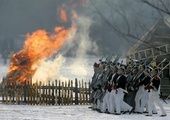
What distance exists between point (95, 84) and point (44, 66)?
47.7ft

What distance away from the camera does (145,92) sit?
53.3 feet

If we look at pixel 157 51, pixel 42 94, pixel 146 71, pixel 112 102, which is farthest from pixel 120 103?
pixel 157 51

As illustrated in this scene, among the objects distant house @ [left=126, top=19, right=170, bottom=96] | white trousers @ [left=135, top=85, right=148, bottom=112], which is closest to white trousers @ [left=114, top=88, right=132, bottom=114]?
white trousers @ [left=135, top=85, right=148, bottom=112]

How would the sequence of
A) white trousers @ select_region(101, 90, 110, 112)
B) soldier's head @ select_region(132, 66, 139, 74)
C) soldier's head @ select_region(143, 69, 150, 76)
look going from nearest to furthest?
soldier's head @ select_region(143, 69, 150, 76)
white trousers @ select_region(101, 90, 110, 112)
soldier's head @ select_region(132, 66, 139, 74)

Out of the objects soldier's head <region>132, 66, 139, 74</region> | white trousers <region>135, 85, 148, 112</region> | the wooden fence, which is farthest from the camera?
the wooden fence

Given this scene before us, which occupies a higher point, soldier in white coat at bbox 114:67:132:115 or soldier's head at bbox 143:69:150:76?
soldier's head at bbox 143:69:150:76

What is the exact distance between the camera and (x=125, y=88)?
53.1 feet

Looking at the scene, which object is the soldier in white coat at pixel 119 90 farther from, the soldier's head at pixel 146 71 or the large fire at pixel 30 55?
the large fire at pixel 30 55

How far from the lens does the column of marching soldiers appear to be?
1574 centimetres

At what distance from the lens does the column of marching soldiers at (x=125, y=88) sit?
15.7m

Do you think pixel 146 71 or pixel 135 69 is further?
pixel 135 69

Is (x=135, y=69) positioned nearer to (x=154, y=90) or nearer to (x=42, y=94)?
(x=154, y=90)

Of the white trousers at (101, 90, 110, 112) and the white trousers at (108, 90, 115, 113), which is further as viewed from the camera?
the white trousers at (101, 90, 110, 112)

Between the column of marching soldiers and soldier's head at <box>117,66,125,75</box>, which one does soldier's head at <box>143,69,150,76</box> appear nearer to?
the column of marching soldiers
